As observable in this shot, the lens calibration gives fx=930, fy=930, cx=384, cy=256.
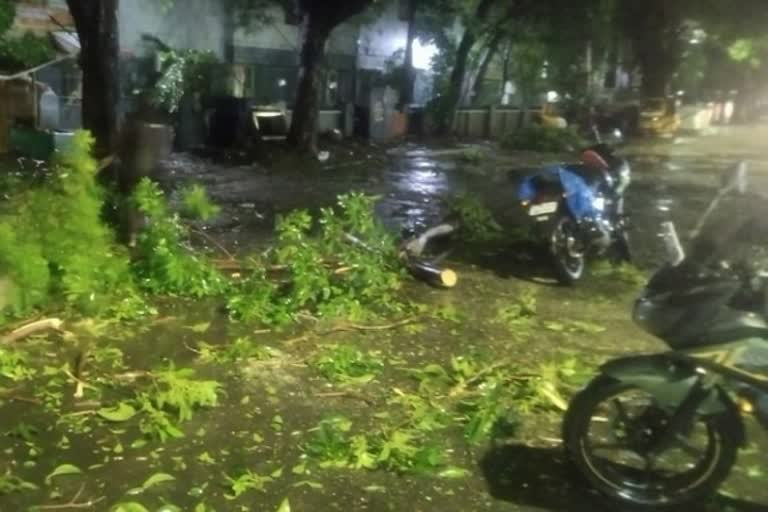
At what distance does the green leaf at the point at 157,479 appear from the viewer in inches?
178

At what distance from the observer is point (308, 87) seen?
19875mm

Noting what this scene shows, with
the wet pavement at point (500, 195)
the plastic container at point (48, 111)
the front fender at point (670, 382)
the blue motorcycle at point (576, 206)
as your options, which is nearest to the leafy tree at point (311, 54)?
the wet pavement at point (500, 195)

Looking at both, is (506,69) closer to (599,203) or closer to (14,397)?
(599,203)

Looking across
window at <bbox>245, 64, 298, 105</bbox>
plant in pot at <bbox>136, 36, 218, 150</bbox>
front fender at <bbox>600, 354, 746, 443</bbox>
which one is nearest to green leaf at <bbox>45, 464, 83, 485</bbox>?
front fender at <bbox>600, 354, 746, 443</bbox>

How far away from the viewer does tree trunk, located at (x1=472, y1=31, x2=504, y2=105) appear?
2857cm

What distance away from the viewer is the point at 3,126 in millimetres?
17234

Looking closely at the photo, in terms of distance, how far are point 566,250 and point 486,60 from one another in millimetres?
22260

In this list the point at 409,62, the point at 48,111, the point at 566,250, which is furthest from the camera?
the point at 409,62

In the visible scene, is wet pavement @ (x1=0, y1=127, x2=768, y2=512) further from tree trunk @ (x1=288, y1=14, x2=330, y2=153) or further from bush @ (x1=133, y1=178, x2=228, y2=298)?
tree trunk @ (x1=288, y1=14, x2=330, y2=153)

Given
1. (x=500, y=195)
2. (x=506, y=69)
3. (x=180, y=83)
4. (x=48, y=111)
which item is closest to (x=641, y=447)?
(x=500, y=195)

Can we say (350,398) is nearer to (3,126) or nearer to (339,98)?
(3,126)

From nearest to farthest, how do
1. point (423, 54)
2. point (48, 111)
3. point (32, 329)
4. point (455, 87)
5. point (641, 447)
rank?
point (641, 447) < point (32, 329) < point (48, 111) < point (455, 87) < point (423, 54)

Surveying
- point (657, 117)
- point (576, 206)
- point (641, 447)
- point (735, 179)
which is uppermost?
point (735, 179)

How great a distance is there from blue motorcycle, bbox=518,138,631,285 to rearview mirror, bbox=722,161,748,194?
3740 mm
